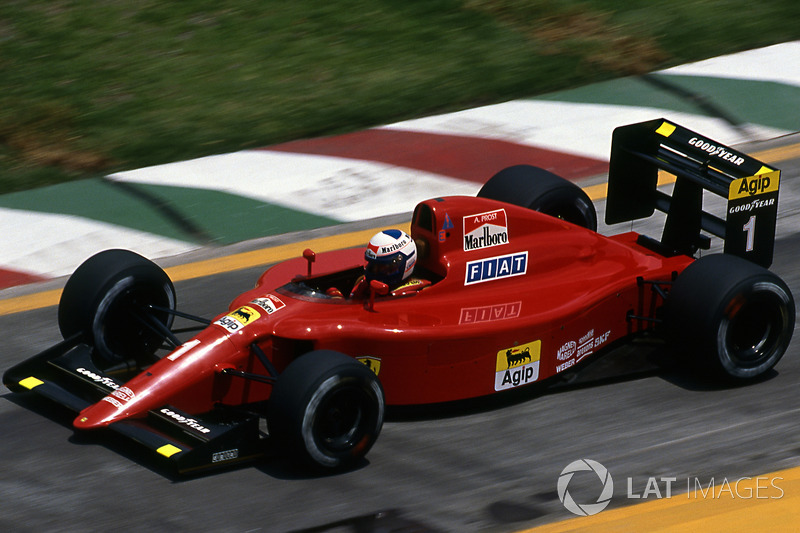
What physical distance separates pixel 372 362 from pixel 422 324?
34 centimetres

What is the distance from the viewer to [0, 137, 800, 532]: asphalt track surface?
538cm

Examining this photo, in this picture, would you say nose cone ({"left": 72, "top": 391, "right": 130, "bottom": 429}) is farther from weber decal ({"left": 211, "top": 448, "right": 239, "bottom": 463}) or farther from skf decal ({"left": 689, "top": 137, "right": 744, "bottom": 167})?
skf decal ({"left": 689, "top": 137, "right": 744, "bottom": 167})

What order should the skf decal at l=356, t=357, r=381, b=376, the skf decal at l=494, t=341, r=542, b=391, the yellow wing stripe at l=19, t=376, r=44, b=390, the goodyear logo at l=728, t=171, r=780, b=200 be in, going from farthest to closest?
the goodyear logo at l=728, t=171, r=780, b=200, the skf decal at l=494, t=341, r=542, b=391, the yellow wing stripe at l=19, t=376, r=44, b=390, the skf decal at l=356, t=357, r=381, b=376

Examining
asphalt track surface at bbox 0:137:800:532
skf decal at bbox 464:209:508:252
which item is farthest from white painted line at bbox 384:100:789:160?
asphalt track surface at bbox 0:137:800:532

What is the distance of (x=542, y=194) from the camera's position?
7602 millimetres

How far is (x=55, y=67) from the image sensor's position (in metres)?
11.0

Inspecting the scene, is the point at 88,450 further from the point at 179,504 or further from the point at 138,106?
the point at 138,106

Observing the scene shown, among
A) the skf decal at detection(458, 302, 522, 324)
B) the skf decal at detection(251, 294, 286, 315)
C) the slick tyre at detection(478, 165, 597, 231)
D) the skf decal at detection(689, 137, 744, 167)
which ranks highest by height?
the skf decal at detection(689, 137, 744, 167)

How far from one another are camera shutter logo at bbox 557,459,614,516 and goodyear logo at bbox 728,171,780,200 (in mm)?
1960

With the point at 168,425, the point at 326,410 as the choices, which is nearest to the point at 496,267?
the point at 326,410

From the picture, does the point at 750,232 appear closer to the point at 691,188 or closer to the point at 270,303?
the point at 691,188

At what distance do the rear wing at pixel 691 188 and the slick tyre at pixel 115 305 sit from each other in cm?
301

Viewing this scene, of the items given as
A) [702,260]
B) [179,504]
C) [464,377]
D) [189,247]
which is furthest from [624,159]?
[179,504]

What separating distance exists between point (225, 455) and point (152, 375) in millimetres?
599
